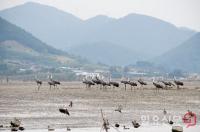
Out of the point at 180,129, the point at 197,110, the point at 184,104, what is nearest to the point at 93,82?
the point at 184,104

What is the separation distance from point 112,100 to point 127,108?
9.50 metres

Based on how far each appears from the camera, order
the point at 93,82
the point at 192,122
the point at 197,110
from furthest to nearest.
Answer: the point at 93,82, the point at 197,110, the point at 192,122

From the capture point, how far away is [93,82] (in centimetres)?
8188

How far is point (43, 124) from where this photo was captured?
36.7 metres

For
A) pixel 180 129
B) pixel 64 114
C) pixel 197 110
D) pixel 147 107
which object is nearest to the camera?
pixel 180 129

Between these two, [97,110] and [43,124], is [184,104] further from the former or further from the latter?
[43,124]

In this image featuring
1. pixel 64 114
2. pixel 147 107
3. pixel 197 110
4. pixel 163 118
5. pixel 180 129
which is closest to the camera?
pixel 180 129

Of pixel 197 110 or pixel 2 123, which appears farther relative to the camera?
pixel 197 110

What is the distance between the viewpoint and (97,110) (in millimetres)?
46469

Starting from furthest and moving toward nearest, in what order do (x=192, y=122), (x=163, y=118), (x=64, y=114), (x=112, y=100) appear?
1. (x=112, y=100)
2. (x=64, y=114)
3. (x=163, y=118)
4. (x=192, y=122)

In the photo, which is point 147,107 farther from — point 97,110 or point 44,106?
point 44,106

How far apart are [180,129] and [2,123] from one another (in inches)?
519

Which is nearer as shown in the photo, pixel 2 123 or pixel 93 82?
pixel 2 123

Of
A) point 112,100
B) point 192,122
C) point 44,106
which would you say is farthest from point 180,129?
point 112,100
